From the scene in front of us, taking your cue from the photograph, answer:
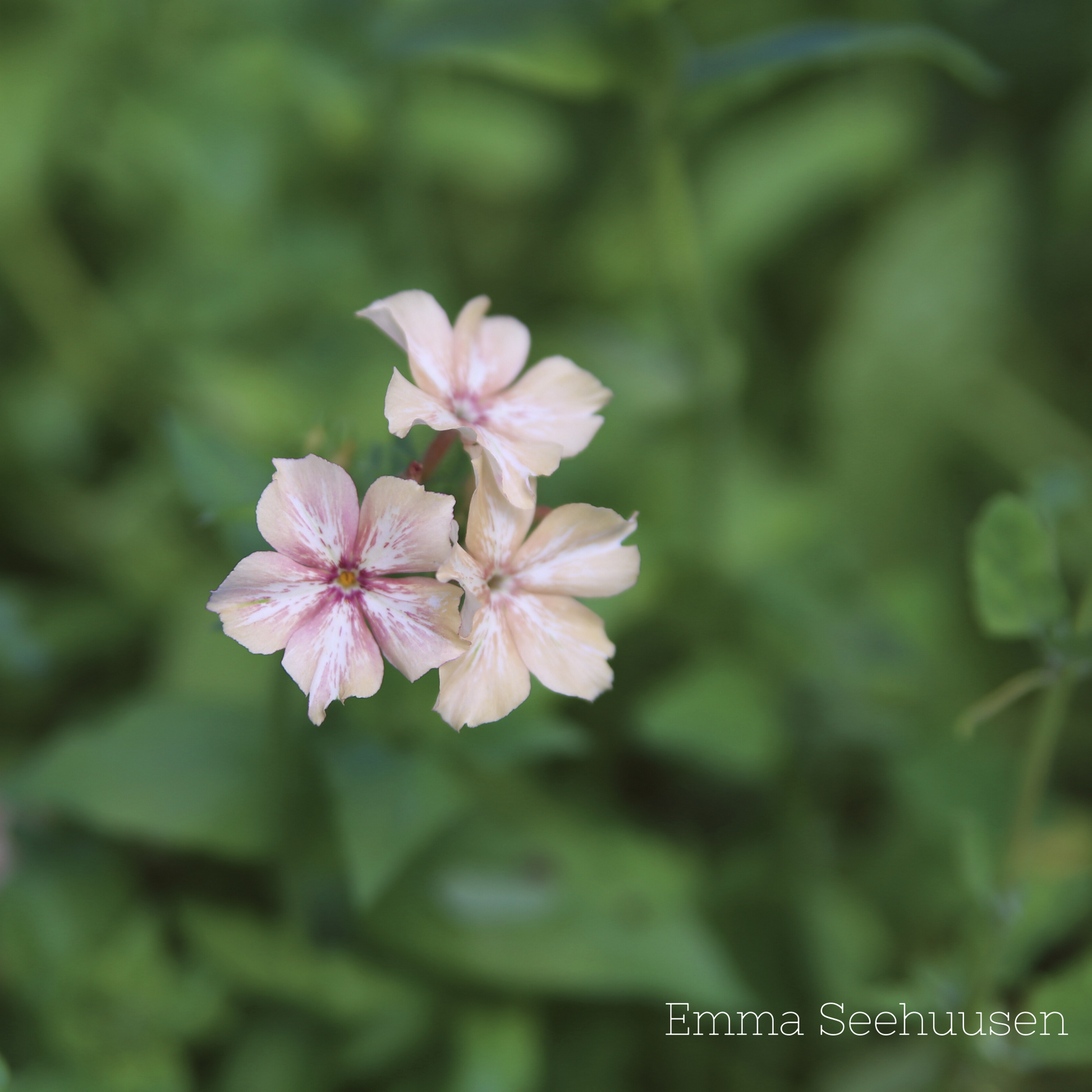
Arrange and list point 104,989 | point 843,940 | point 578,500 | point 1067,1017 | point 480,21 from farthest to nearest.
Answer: point 578,500, point 843,940, point 480,21, point 104,989, point 1067,1017

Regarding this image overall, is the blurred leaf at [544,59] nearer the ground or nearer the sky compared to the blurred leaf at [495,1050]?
nearer the sky

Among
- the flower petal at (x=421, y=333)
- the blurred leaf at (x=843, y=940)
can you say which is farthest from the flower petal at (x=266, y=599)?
the blurred leaf at (x=843, y=940)

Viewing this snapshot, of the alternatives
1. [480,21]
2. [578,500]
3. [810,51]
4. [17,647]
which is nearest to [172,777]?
[17,647]

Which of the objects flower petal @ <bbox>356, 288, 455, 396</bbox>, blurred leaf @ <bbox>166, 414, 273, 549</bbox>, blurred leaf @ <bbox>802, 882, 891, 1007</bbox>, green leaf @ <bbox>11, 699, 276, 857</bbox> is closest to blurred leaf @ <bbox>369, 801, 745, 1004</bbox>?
blurred leaf @ <bbox>802, 882, 891, 1007</bbox>

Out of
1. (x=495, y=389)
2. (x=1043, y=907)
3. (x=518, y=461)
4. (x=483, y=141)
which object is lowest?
(x=1043, y=907)

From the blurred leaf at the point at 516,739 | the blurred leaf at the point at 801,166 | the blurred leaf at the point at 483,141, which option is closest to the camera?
the blurred leaf at the point at 516,739

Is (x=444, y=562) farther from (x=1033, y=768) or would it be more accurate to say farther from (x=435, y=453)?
(x=1033, y=768)

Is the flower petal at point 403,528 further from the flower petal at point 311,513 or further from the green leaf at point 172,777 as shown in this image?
the green leaf at point 172,777
